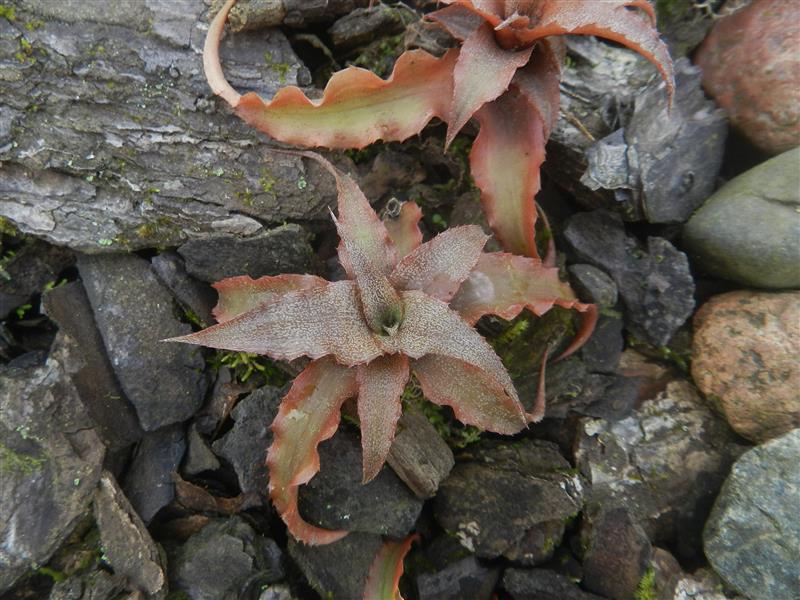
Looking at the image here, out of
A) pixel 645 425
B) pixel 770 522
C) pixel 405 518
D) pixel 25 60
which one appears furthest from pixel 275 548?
pixel 25 60

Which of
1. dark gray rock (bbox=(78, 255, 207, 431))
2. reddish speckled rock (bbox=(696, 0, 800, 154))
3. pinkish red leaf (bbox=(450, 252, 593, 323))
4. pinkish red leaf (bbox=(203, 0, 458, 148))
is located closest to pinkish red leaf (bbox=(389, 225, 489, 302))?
pinkish red leaf (bbox=(450, 252, 593, 323))

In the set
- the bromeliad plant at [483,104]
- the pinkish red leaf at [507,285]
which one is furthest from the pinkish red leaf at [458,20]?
the pinkish red leaf at [507,285]

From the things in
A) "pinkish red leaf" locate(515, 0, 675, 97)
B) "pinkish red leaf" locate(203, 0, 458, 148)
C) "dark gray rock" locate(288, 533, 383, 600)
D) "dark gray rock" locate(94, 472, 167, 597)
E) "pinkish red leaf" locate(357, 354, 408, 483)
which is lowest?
"dark gray rock" locate(288, 533, 383, 600)

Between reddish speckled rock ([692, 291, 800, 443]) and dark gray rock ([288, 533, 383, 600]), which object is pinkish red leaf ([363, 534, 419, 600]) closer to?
dark gray rock ([288, 533, 383, 600])

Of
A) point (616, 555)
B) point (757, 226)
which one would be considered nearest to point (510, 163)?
point (757, 226)

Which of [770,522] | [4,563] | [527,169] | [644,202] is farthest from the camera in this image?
[644,202]

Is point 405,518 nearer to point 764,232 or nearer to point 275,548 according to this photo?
point 275,548
